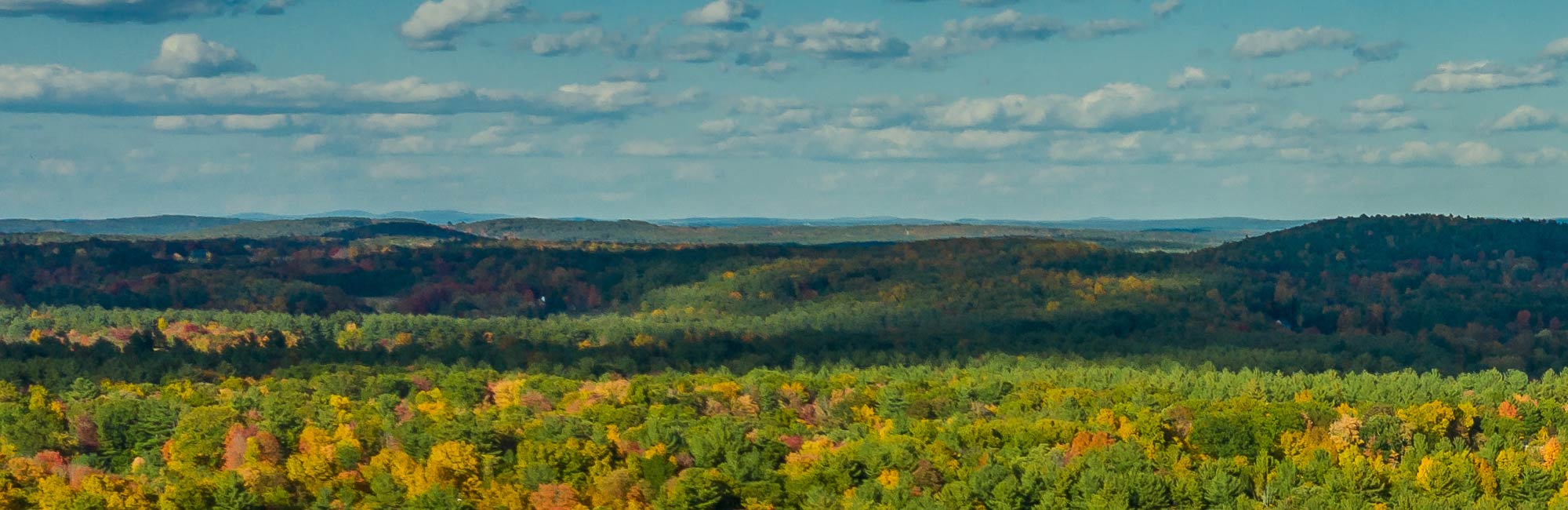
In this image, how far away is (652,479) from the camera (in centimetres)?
9494

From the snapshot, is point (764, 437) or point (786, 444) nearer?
point (764, 437)

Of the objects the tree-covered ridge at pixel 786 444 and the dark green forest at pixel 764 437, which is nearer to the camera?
the tree-covered ridge at pixel 786 444

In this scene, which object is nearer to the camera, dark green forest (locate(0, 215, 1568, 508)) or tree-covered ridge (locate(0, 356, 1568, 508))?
tree-covered ridge (locate(0, 356, 1568, 508))

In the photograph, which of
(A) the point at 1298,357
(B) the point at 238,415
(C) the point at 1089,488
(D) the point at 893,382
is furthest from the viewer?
(A) the point at 1298,357

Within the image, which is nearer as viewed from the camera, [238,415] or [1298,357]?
[238,415]

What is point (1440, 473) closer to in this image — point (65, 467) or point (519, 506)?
point (519, 506)

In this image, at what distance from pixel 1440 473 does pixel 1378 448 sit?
14816 mm

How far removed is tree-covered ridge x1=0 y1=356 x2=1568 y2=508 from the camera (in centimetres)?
9069

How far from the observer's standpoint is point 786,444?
106 metres

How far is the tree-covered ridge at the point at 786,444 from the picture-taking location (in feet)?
298

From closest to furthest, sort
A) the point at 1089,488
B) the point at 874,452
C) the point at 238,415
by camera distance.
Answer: the point at 1089,488 → the point at 874,452 → the point at 238,415

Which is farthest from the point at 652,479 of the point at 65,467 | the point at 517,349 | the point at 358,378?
the point at 517,349

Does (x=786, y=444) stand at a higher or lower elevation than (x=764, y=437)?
lower

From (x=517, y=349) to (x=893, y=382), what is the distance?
56746 mm
